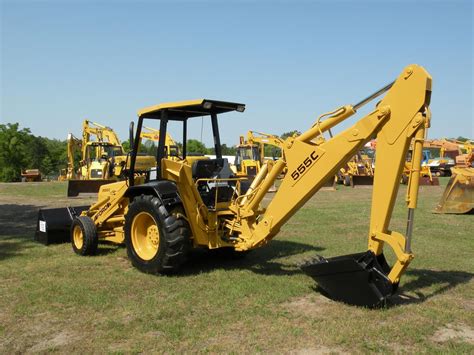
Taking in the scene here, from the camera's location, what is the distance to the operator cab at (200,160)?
6711mm

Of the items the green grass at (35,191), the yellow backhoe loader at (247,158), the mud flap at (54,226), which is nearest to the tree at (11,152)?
the green grass at (35,191)

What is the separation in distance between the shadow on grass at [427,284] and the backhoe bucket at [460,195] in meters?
7.28

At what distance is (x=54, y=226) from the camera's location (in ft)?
28.5

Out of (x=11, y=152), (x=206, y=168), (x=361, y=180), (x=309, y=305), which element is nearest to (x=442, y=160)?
(x=361, y=180)

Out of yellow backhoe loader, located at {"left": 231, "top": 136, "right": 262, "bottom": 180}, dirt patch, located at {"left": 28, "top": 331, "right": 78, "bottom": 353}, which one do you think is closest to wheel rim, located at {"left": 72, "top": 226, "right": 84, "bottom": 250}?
dirt patch, located at {"left": 28, "top": 331, "right": 78, "bottom": 353}

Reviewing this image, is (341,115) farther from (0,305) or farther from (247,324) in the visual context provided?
(0,305)

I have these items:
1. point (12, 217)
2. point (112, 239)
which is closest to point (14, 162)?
point (12, 217)

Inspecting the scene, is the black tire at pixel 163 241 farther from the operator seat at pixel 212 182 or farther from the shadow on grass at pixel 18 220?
the shadow on grass at pixel 18 220

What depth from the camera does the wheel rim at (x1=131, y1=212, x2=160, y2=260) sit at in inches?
267

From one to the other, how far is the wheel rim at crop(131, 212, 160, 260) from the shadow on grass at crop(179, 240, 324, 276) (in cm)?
56

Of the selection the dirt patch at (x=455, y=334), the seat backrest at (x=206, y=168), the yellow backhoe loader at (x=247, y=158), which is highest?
the yellow backhoe loader at (x=247, y=158)

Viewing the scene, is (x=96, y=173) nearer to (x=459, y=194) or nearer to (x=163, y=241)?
(x=459, y=194)

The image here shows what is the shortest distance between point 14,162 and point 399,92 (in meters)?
55.0

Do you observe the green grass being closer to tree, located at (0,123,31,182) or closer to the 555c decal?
the 555c decal
